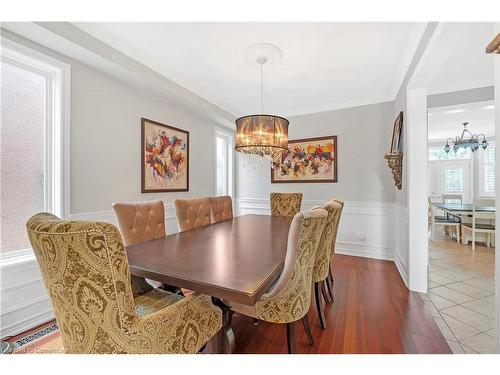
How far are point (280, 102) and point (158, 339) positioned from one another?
3498 millimetres

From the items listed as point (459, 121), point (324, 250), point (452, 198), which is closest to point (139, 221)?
point (324, 250)

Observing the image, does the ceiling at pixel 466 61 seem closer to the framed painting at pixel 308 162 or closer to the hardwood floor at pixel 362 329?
the framed painting at pixel 308 162

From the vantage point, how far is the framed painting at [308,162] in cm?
379

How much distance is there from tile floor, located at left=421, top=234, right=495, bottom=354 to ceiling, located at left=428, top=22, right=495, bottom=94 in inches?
85.1

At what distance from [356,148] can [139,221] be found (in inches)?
130

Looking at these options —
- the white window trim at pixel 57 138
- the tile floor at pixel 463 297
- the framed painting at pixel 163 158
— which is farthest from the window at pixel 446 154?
the white window trim at pixel 57 138

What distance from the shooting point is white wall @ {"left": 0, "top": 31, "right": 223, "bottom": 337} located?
1.73 meters

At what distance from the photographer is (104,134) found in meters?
2.35

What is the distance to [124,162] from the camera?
255 cm

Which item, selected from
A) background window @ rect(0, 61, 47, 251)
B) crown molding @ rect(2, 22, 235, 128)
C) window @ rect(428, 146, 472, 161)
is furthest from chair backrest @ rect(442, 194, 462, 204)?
background window @ rect(0, 61, 47, 251)

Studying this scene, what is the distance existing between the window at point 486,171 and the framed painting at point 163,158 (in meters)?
7.84

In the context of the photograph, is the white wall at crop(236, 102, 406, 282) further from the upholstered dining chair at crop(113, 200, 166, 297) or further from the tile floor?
the upholstered dining chair at crop(113, 200, 166, 297)

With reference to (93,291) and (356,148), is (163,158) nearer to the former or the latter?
(93,291)
